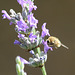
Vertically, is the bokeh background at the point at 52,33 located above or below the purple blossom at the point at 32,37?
above

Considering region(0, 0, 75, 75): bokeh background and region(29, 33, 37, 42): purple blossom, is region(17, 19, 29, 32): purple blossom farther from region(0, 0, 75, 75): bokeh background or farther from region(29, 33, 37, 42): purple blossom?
region(0, 0, 75, 75): bokeh background

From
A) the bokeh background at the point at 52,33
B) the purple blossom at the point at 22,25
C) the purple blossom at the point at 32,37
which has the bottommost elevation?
the purple blossom at the point at 32,37

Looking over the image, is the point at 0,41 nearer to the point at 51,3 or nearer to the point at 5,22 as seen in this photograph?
the point at 5,22

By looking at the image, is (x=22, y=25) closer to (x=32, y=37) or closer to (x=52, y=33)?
(x=32, y=37)

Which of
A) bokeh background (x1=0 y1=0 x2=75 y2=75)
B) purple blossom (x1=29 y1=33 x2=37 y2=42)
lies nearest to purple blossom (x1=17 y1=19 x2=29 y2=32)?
purple blossom (x1=29 y1=33 x2=37 y2=42)

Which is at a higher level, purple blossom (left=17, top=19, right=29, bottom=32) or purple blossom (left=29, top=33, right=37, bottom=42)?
purple blossom (left=17, top=19, right=29, bottom=32)

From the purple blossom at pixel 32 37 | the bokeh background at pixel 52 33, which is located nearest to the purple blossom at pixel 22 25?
the purple blossom at pixel 32 37

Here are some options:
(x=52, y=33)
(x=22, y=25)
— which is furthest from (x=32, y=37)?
(x=52, y=33)

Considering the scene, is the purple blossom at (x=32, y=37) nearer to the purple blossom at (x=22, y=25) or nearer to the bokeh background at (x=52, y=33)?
the purple blossom at (x=22, y=25)
